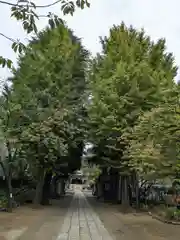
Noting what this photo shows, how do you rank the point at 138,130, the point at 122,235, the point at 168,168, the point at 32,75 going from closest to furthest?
the point at 122,235 < the point at 168,168 < the point at 138,130 < the point at 32,75

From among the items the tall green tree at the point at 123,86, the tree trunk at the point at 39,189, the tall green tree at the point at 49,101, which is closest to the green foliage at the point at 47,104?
the tall green tree at the point at 49,101

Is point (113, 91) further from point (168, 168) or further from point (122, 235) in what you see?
point (122, 235)

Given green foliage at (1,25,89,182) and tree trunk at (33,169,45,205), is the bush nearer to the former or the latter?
green foliage at (1,25,89,182)

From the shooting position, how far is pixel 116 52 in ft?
80.6

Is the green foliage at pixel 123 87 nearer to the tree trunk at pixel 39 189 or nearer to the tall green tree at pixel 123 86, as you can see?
the tall green tree at pixel 123 86

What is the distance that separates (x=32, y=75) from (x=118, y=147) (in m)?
7.33

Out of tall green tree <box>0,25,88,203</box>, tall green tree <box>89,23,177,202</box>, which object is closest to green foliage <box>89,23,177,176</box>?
tall green tree <box>89,23,177,202</box>

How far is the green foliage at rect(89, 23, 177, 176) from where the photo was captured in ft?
70.1

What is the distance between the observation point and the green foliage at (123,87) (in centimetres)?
2136

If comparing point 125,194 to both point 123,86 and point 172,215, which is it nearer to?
point 123,86

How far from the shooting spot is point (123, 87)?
21969 mm

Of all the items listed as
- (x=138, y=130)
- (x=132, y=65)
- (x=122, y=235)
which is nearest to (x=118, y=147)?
(x=132, y=65)

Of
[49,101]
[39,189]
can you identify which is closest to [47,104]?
[49,101]

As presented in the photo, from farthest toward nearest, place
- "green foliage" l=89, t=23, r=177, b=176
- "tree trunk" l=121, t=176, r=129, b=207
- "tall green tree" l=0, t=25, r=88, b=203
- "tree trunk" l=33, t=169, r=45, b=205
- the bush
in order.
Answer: "tree trunk" l=33, t=169, r=45, b=205
"tree trunk" l=121, t=176, r=129, b=207
"tall green tree" l=0, t=25, r=88, b=203
"green foliage" l=89, t=23, r=177, b=176
the bush
